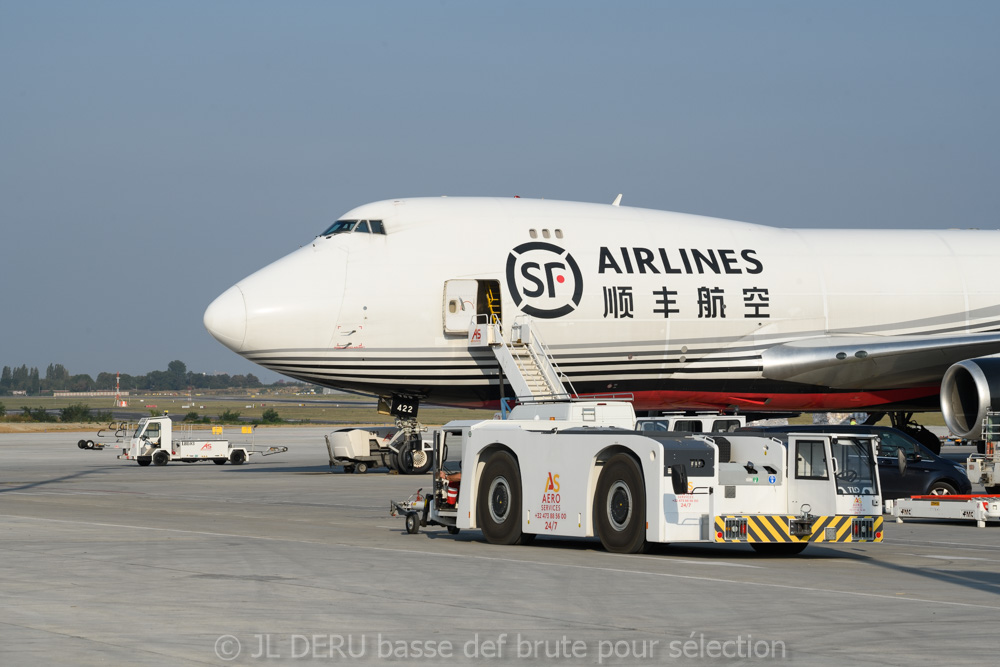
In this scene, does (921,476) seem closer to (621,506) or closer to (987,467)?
(987,467)

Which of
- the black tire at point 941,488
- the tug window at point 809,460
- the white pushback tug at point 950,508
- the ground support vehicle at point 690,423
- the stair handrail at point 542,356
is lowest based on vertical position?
the white pushback tug at point 950,508

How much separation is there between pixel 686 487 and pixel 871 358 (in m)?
16.6

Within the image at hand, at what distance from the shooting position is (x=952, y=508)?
21.4 m

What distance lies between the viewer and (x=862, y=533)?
638 inches

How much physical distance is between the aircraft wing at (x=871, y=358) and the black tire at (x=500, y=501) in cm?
1506

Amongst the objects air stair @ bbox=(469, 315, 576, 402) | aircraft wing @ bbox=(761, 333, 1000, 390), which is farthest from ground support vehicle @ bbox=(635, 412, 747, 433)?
aircraft wing @ bbox=(761, 333, 1000, 390)

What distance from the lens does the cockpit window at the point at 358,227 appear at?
98.4 feet

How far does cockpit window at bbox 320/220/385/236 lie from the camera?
30000 mm

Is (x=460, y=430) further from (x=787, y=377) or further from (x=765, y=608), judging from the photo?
(x=787, y=377)

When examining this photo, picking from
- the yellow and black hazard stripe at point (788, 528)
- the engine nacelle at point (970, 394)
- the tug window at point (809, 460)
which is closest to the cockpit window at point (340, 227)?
the engine nacelle at point (970, 394)

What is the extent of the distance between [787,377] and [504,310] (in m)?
7.55

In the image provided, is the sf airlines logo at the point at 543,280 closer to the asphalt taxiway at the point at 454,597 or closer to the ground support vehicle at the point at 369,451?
the ground support vehicle at the point at 369,451

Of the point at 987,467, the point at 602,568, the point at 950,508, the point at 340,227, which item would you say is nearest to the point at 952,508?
the point at 950,508

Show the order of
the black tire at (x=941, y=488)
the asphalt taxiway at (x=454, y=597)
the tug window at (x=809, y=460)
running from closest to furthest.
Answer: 1. the asphalt taxiway at (x=454, y=597)
2. the tug window at (x=809, y=460)
3. the black tire at (x=941, y=488)
